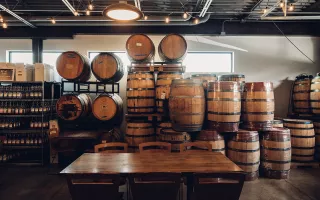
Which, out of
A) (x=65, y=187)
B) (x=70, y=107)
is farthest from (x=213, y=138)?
(x=70, y=107)

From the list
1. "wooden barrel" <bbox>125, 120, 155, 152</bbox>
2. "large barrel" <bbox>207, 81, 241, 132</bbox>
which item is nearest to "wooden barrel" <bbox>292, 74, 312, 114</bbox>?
"large barrel" <bbox>207, 81, 241, 132</bbox>

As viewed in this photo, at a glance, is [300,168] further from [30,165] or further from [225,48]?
[30,165]

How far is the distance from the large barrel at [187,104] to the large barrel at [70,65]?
7.32 feet

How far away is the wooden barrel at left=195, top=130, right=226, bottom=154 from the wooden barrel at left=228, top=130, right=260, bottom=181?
0.83 ft

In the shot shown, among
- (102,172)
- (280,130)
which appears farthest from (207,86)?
(102,172)

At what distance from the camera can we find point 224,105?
11.5 feet

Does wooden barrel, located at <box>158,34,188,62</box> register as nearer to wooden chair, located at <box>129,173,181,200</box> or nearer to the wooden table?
the wooden table

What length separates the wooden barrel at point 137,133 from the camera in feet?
13.4

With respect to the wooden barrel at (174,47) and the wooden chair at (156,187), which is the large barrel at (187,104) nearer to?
the wooden barrel at (174,47)

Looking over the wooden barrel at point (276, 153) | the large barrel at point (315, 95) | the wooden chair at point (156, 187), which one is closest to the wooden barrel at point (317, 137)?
the large barrel at point (315, 95)

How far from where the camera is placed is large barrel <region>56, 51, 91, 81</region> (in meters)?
4.62

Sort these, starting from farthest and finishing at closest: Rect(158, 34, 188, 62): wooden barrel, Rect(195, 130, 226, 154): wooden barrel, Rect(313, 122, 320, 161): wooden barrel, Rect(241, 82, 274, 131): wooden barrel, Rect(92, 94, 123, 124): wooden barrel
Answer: Rect(313, 122, 320, 161): wooden barrel, Rect(92, 94, 123, 124): wooden barrel, Rect(158, 34, 188, 62): wooden barrel, Rect(241, 82, 274, 131): wooden barrel, Rect(195, 130, 226, 154): wooden barrel

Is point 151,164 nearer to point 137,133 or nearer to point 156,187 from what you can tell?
point 156,187

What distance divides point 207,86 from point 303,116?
3.13 meters
